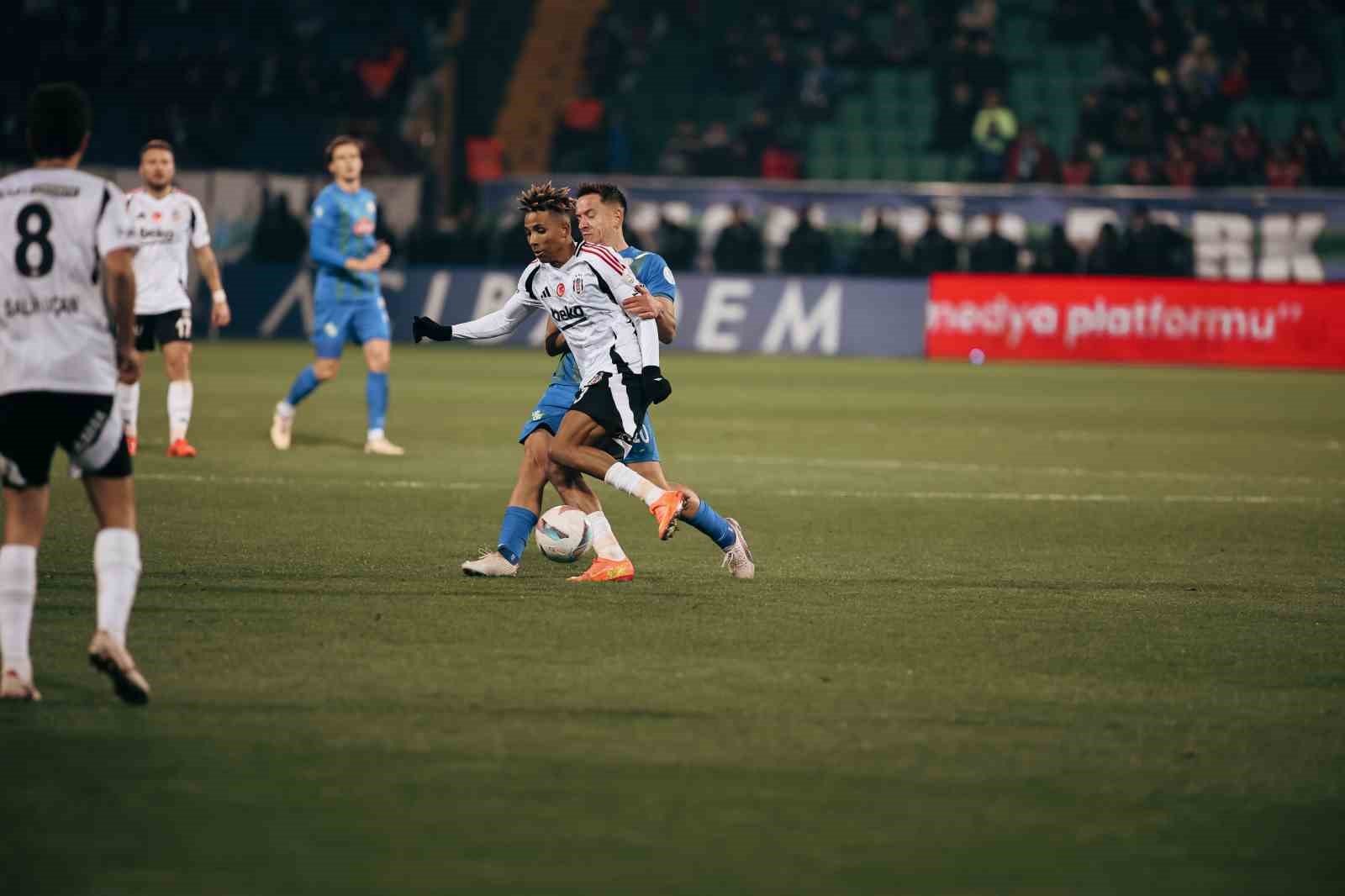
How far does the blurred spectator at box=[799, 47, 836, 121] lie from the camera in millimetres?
34281

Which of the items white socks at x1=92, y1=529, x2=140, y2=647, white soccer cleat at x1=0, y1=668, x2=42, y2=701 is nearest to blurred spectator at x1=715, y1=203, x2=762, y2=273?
white socks at x1=92, y1=529, x2=140, y2=647

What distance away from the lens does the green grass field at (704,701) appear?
182 inches

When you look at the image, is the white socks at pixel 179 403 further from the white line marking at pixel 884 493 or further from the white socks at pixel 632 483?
the white socks at pixel 632 483

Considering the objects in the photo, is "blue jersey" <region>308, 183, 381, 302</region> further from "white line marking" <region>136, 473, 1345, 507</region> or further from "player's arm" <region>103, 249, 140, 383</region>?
"player's arm" <region>103, 249, 140, 383</region>

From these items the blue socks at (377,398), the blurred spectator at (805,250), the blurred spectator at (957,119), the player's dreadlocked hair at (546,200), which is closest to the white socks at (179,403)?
the blue socks at (377,398)

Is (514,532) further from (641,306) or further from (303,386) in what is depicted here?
(303,386)

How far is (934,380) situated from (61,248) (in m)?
18.5

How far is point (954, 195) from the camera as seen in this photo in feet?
97.3

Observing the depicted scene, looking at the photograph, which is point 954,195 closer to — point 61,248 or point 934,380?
point 934,380

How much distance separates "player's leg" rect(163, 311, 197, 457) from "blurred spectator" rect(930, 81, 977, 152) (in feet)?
67.9

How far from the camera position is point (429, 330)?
29.3 ft

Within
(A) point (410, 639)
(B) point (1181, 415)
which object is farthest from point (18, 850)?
(B) point (1181, 415)

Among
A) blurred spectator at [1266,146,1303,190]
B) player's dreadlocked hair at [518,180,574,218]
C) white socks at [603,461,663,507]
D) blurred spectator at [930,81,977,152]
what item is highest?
blurred spectator at [930,81,977,152]

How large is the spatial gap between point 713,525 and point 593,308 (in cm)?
112
